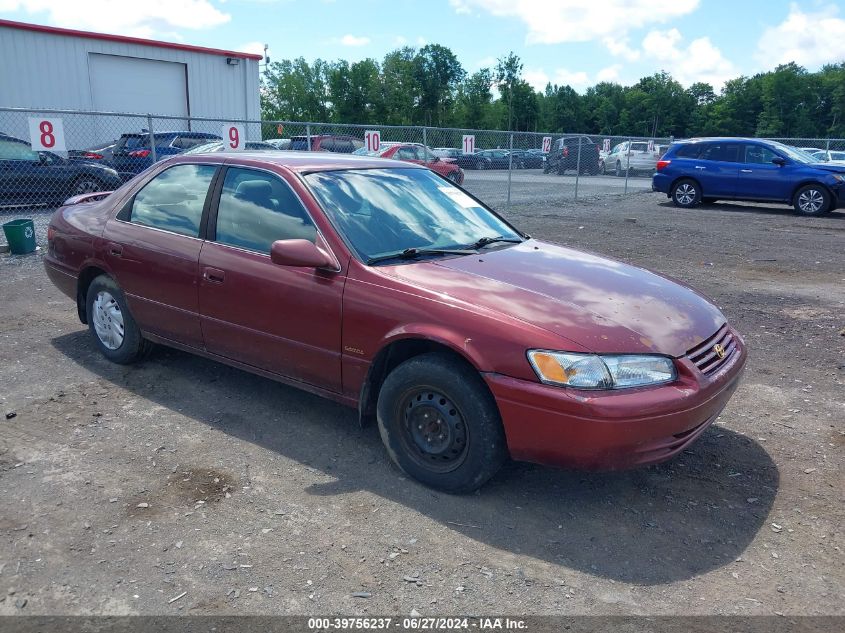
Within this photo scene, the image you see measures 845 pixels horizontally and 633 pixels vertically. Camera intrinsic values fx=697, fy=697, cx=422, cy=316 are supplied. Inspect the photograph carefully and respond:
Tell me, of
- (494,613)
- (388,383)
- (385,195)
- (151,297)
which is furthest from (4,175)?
(494,613)

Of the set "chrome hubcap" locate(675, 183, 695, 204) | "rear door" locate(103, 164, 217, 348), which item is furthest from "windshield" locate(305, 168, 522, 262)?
"chrome hubcap" locate(675, 183, 695, 204)

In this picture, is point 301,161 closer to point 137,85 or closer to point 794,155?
point 794,155

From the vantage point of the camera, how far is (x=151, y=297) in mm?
4742

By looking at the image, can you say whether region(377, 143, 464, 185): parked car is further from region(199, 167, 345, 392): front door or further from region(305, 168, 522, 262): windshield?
region(199, 167, 345, 392): front door

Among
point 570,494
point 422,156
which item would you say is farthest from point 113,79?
Result: point 570,494

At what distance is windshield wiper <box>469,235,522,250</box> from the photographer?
13.9 feet

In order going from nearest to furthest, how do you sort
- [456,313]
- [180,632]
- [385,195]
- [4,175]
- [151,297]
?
[180,632] → [456,313] → [385,195] → [151,297] → [4,175]

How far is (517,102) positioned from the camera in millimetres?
75250

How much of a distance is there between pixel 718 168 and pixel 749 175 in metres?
0.74

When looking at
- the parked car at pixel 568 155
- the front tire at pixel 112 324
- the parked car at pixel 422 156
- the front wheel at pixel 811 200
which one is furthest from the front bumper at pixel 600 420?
the parked car at pixel 568 155

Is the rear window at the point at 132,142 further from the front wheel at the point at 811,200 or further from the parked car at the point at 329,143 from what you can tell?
the front wheel at the point at 811,200

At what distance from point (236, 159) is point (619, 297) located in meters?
2.56

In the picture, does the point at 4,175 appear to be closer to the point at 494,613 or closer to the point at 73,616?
the point at 73,616

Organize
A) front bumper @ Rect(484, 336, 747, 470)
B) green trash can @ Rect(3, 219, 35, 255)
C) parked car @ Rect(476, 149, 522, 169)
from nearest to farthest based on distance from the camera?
front bumper @ Rect(484, 336, 747, 470)
green trash can @ Rect(3, 219, 35, 255)
parked car @ Rect(476, 149, 522, 169)
